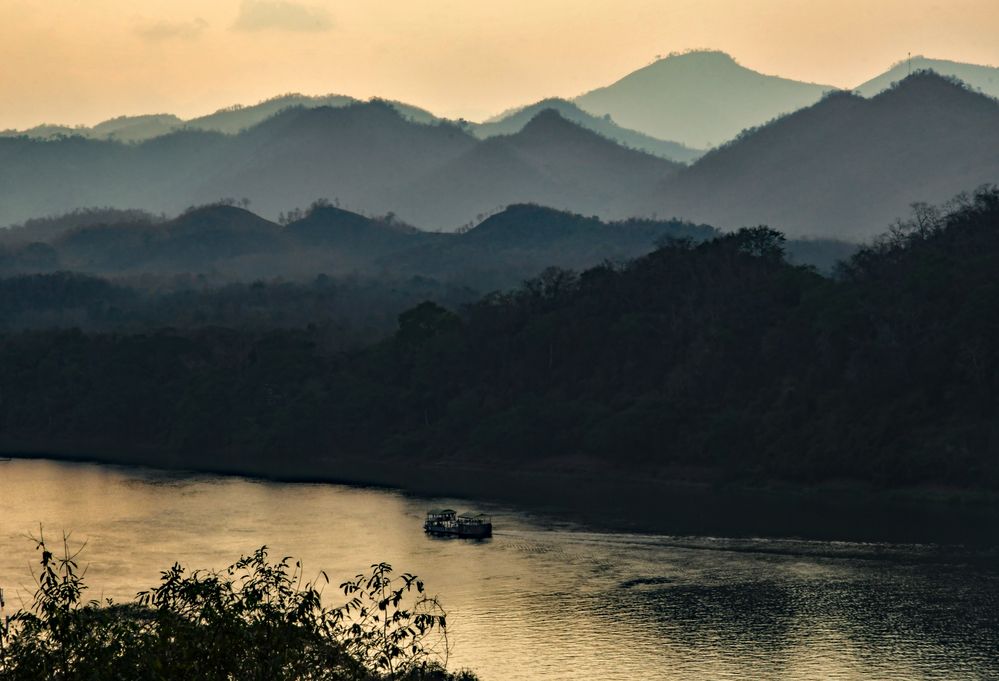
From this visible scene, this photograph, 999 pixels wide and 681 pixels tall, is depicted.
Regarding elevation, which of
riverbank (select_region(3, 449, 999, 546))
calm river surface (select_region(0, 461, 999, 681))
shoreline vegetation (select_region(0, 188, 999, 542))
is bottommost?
calm river surface (select_region(0, 461, 999, 681))

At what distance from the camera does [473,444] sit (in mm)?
141750

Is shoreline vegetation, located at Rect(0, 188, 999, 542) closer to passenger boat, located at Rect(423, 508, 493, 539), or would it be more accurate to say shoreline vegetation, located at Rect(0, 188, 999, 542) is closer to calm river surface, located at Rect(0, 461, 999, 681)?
calm river surface, located at Rect(0, 461, 999, 681)

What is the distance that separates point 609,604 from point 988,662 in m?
20.1

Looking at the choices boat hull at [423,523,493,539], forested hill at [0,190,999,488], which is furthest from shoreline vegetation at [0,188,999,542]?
boat hull at [423,523,493,539]

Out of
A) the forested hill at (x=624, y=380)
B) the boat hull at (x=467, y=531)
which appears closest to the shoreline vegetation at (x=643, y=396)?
the forested hill at (x=624, y=380)

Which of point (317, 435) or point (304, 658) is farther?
point (317, 435)

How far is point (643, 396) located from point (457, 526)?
4743 centimetres

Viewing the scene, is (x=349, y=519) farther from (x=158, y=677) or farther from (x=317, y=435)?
(x=158, y=677)

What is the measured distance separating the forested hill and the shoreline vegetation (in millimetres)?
248

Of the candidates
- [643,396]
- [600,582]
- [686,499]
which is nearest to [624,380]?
[643,396]

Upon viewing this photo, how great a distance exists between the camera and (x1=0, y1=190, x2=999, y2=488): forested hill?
12219 centimetres

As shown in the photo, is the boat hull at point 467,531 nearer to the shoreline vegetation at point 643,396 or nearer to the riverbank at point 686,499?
the riverbank at point 686,499

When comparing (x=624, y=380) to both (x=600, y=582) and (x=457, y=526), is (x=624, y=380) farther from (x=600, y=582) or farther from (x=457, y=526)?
(x=600, y=582)

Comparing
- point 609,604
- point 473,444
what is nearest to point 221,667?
point 609,604
